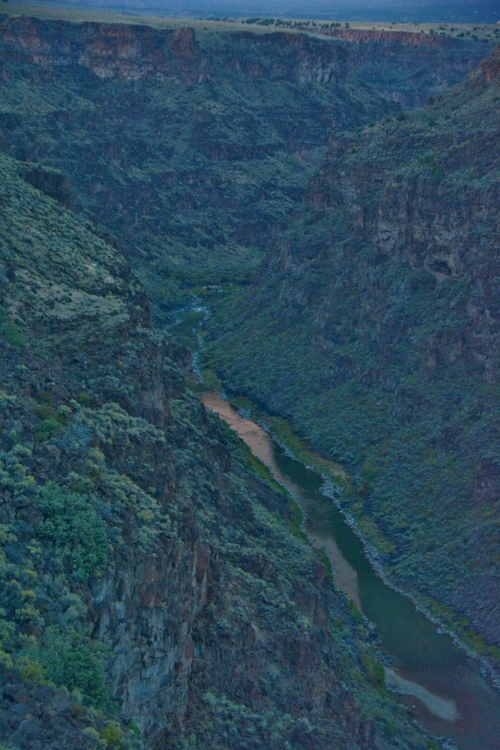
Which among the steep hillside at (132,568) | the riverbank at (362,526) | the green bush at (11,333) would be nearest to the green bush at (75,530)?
the steep hillside at (132,568)

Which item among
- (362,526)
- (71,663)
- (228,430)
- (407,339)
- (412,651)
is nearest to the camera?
(71,663)

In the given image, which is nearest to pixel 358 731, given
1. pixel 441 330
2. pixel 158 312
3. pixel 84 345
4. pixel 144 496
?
pixel 144 496

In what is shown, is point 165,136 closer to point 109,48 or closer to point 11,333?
point 109,48

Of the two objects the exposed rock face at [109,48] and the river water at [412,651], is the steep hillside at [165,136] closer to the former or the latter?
the exposed rock face at [109,48]

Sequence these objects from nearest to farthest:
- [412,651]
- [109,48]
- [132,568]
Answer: [132,568] < [412,651] < [109,48]

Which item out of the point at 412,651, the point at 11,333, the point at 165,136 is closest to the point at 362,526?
the point at 412,651

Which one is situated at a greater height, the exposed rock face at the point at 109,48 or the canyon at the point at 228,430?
the canyon at the point at 228,430
